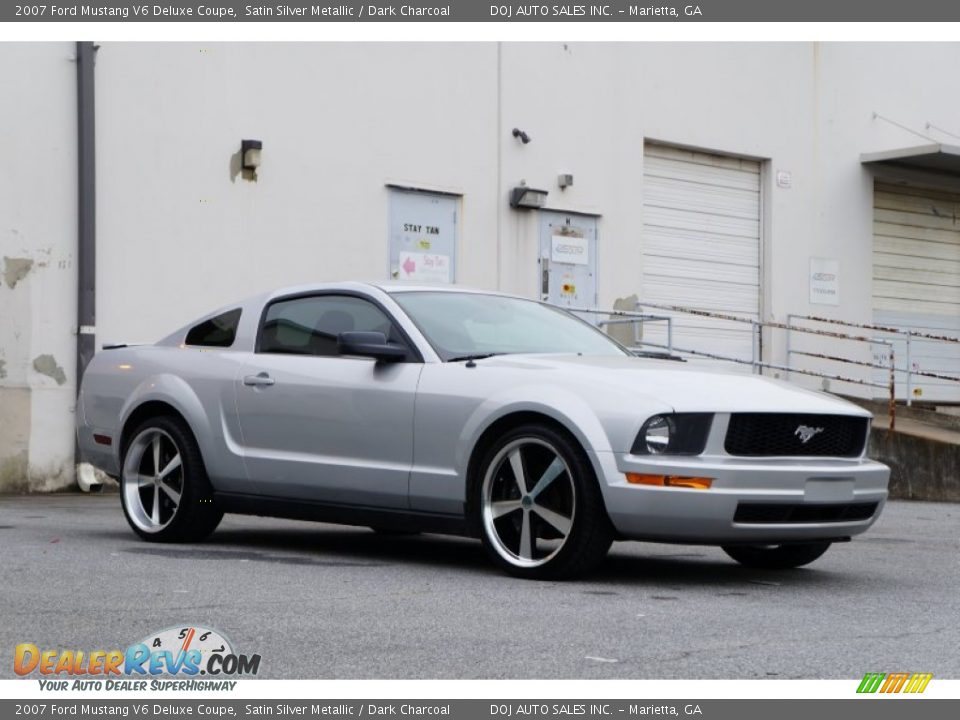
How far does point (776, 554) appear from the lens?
8.19 metres

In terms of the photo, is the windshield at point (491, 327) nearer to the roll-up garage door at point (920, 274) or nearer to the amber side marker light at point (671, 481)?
the amber side marker light at point (671, 481)

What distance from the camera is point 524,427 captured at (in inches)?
289

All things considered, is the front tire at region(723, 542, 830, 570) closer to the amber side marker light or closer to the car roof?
the amber side marker light

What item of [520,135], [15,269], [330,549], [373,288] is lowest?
[330,549]

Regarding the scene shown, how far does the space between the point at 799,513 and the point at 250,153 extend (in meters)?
9.40

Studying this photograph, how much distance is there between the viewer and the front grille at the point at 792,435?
7.17 metres

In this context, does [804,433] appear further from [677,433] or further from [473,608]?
[473,608]

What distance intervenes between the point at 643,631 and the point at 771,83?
630 inches

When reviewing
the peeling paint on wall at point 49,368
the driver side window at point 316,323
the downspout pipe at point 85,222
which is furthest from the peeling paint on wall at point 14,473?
the driver side window at point 316,323

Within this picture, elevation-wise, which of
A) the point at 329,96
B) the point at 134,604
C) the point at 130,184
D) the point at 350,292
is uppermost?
the point at 329,96

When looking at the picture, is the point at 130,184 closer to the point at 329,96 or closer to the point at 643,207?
the point at 329,96

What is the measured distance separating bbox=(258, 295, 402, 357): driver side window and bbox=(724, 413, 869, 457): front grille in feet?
6.27

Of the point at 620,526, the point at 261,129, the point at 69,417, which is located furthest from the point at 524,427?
the point at 261,129

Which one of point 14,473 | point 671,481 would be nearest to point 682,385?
point 671,481
